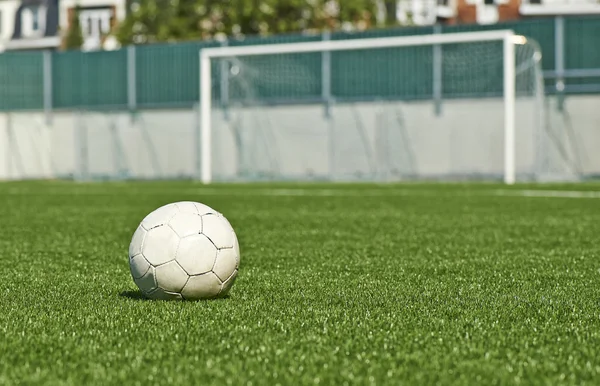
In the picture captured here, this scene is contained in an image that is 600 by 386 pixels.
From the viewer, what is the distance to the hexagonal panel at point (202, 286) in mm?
4430

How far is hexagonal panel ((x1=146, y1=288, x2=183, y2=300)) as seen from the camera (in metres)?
4.47

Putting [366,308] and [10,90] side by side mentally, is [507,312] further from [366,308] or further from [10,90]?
[10,90]

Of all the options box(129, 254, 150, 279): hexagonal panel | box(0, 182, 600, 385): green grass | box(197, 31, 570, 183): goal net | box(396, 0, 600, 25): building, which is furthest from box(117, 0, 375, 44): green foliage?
box(129, 254, 150, 279): hexagonal panel

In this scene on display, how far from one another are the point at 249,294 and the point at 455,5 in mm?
41914

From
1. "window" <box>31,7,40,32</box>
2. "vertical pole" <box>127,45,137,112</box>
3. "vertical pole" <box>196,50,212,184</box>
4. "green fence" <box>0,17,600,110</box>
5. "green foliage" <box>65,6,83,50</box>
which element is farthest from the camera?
"window" <box>31,7,40,32</box>

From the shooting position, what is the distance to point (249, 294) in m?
4.80

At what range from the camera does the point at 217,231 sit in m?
4.62

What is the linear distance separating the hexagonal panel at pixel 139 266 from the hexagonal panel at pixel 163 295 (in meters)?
0.11

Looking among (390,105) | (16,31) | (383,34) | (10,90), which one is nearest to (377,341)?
(390,105)

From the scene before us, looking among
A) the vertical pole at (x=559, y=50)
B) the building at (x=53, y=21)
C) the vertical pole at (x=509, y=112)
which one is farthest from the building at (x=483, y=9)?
the vertical pole at (x=509, y=112)

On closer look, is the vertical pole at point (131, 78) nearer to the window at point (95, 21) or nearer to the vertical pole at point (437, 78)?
the vertical pole at point (437, 78)

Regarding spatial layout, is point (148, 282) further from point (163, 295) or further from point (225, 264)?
point (225, 264)

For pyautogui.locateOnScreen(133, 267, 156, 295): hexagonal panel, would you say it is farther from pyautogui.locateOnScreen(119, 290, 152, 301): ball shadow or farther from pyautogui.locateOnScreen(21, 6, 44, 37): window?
pyautogui.locateOnScreen(21, 6, 44, 37): window

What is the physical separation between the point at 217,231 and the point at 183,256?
266 mm
